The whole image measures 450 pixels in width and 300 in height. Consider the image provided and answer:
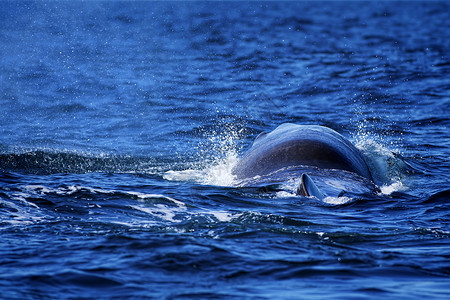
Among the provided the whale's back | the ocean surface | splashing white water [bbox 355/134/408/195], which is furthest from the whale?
splashing white water [bbox 355/134/408/195]

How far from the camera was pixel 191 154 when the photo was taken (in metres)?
13.0

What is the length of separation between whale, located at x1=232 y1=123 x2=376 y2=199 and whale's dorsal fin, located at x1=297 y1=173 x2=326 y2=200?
0.02 m

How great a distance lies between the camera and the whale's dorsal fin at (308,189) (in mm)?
7445

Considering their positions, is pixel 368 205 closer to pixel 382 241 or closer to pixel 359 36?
pixel 382 241

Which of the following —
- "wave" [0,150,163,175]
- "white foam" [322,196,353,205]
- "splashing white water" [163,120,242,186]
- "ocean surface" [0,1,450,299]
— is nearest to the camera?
"ocean surface" [0,1,450,299]

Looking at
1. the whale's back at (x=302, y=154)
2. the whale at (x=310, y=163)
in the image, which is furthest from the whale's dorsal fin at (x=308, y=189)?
the whale's back at (x=302, y=154)

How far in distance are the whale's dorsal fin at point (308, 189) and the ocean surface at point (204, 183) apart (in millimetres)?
79

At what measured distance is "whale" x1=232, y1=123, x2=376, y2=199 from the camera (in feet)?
27.9

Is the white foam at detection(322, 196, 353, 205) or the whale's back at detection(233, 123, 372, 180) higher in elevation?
the whale's back at detection(233, 123, 372, 180)

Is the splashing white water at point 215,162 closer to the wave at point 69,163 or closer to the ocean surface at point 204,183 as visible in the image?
the ocean surface at point 204,183

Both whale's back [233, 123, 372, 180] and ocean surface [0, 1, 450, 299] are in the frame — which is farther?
whale's back [233, 123, 372, 180]

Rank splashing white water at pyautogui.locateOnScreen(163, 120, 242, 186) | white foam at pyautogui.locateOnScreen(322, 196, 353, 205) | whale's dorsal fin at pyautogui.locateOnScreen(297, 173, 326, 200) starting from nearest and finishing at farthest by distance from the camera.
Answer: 1. whale's dorsal fin at pyautogui.locateOnScreen(297, 173, 326, 200)
2. white foam at pyautogui.locateOnScreen(322, 196, 353, 205)
3. splashing white water at pyautogui.locateOnScreen(163, 120, 242, 186)

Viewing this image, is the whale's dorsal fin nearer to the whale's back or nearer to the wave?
the whale's back

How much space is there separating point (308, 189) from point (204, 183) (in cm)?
272
